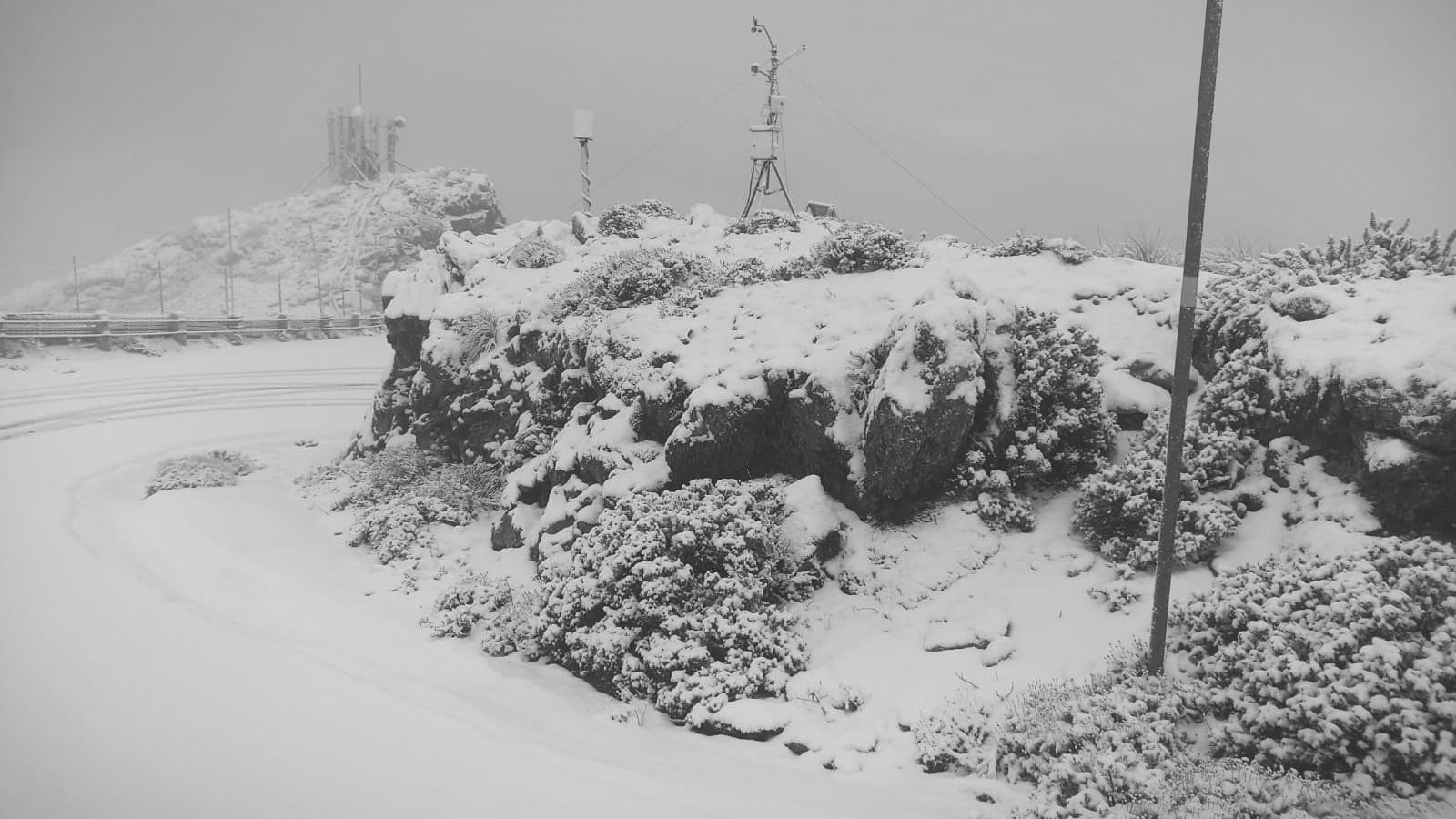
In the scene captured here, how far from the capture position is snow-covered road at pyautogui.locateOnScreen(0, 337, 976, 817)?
175 inches

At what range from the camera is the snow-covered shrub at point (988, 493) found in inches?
351

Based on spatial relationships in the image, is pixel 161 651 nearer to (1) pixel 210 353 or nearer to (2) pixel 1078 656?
(2) pixel 1078 656

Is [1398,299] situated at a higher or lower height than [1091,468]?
higher

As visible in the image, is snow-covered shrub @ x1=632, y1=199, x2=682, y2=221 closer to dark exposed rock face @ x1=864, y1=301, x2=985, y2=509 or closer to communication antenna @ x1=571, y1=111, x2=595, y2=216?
communication antenna @ x1=571, y1=111, x2=595, y2=216

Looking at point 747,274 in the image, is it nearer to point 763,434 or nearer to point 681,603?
point 763,434

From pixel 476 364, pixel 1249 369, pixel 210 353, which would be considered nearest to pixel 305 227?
pixel 210 353

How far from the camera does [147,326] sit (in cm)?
2453

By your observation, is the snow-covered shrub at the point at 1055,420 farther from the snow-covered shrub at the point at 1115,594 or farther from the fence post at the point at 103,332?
the fence post at the point at 103,332

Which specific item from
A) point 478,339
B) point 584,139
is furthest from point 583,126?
point 478,339

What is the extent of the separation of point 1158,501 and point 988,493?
1.93m

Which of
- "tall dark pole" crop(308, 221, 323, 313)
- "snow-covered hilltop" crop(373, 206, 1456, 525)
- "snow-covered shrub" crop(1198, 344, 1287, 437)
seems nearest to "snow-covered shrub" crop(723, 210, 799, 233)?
"snow-covered hilltop" crop(373, 206, 1456, 525)

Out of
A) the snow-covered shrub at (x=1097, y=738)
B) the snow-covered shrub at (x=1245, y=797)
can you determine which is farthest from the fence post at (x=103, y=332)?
the snow-covered shrub at (x=1245, y=797)

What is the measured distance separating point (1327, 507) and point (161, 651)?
11397 millimetres

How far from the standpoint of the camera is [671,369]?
11.0m
